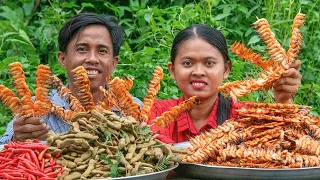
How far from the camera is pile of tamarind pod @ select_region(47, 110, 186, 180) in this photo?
57.2 inches

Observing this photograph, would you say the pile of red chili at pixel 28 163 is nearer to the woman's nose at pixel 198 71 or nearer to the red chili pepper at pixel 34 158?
the red chili pepper at pixel 34 158

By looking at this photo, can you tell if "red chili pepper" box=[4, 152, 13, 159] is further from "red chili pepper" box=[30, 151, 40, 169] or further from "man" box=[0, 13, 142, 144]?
"man" box=[0, 13, 142, 144]

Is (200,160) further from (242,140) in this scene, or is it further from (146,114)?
(146,114)

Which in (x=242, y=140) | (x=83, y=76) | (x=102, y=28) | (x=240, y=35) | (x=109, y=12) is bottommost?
(x=242, y=140)

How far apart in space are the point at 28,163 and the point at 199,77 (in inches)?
36.1

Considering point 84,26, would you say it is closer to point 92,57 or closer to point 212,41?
point 92,57

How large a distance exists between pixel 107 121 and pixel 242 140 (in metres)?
0.41

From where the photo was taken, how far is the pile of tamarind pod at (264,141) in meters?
1.57

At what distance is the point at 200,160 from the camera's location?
5.41 ft

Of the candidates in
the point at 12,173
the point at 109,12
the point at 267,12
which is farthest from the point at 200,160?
the point at 109,12

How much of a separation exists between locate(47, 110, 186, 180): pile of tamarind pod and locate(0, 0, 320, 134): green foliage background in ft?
5.35

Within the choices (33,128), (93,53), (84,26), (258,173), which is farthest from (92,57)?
(258,173)

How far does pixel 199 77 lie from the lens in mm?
2219

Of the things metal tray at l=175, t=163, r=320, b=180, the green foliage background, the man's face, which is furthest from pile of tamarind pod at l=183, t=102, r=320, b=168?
the green foliage background
